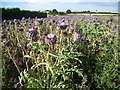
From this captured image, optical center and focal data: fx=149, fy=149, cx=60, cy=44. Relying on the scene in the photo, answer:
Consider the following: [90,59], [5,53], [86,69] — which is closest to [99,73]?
[86,69]

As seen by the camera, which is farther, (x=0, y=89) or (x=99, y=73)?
(x=99, y=73)

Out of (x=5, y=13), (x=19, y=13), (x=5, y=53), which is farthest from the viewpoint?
(x=19, y=13)

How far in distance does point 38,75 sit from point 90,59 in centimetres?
160

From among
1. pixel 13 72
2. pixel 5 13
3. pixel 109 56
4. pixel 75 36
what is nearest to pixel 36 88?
pixel 13 72

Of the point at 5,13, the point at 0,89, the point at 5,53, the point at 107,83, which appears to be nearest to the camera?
the point at 0,89

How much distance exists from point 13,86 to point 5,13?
47.4 feet

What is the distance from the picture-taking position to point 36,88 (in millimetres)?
2336

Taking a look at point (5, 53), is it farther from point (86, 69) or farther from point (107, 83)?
point (107, 83)

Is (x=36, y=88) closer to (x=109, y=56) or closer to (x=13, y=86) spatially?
(x=13, y=86)

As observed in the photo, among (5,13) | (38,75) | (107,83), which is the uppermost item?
(5,13)

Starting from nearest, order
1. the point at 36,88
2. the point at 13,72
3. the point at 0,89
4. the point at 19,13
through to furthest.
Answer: the point at 36,88
the point at 0,89
the point at 13,72
the point at 19,13

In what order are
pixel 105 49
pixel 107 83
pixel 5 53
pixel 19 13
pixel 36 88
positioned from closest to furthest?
1. pixel 36 88
2. pixel 107 83
3. pixel 5 53
4. pixel 105 49
5. pixel 19 13

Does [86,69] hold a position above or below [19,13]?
below

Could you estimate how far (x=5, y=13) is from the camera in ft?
51.4
